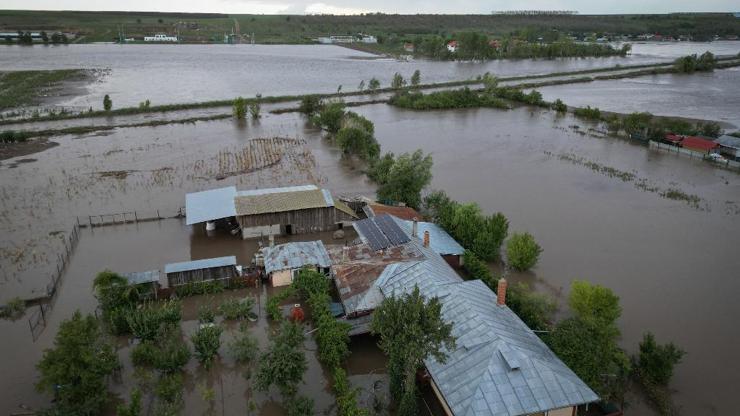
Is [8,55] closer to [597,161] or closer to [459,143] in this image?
[459,143]

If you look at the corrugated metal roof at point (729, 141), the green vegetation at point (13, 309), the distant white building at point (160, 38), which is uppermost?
the distant white building at point (160, 38)

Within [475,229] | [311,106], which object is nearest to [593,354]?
[475,229]

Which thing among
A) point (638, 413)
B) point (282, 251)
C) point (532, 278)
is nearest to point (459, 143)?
point (532, 278)

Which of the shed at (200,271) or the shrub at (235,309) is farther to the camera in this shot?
the shed at (200,271)

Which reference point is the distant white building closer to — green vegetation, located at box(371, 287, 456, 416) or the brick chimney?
the brick chimney

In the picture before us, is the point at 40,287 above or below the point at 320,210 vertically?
below

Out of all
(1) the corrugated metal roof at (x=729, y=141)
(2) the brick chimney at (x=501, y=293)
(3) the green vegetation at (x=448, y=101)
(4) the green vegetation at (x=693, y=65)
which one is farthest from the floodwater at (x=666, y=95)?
(2) the brick chimney at (x=501, y=293)

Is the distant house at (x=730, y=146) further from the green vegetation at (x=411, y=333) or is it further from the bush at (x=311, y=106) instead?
the green vegetation at (x=411, y=333)
